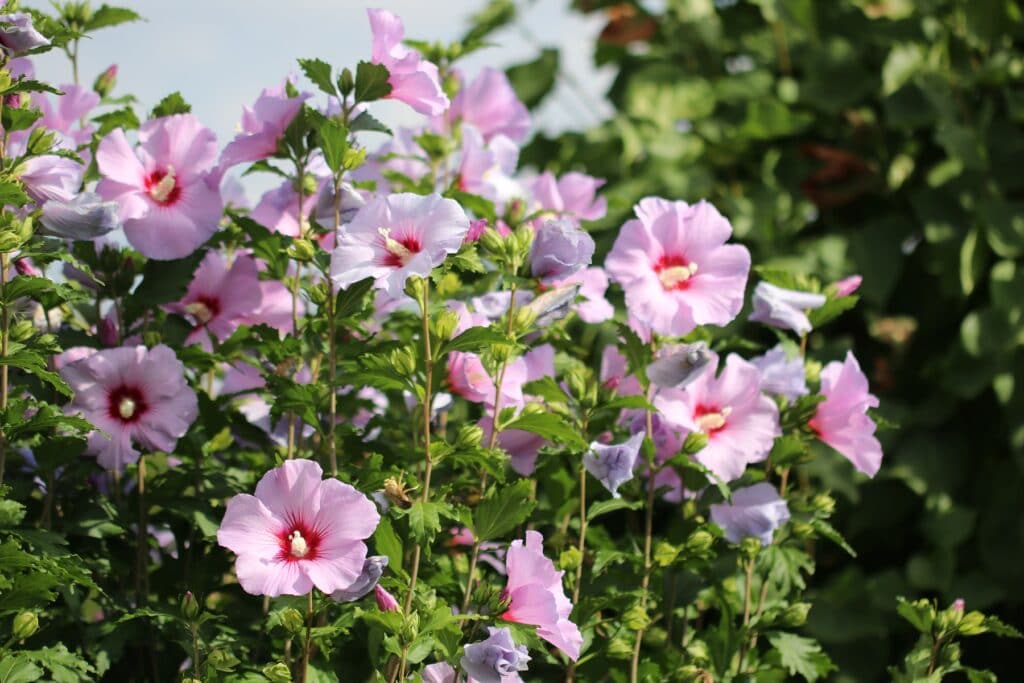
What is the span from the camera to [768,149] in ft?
10.9

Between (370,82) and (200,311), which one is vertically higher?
(370,82)

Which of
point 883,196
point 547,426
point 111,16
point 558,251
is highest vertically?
point 111,16

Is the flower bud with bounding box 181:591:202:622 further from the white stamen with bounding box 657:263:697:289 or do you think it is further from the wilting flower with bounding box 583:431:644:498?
the white stamen with bounding box 657:263:697:289

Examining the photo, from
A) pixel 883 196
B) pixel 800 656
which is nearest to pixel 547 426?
pixel 800 656

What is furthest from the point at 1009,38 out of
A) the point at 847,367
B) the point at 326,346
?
the point at 326,346

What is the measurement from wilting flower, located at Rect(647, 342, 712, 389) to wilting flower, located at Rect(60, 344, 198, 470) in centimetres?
60

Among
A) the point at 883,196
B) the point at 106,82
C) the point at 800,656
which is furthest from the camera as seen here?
the point at 883,196

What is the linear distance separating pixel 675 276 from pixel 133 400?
0.72 meters

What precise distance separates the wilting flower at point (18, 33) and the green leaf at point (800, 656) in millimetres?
1229

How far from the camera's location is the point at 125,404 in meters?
1.56

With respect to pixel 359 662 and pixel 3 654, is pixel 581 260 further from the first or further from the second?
pixel 3 654

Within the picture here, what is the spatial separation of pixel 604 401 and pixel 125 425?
62cm

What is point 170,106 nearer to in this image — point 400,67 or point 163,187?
point 163,187

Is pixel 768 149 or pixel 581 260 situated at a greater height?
pixel 581 260
